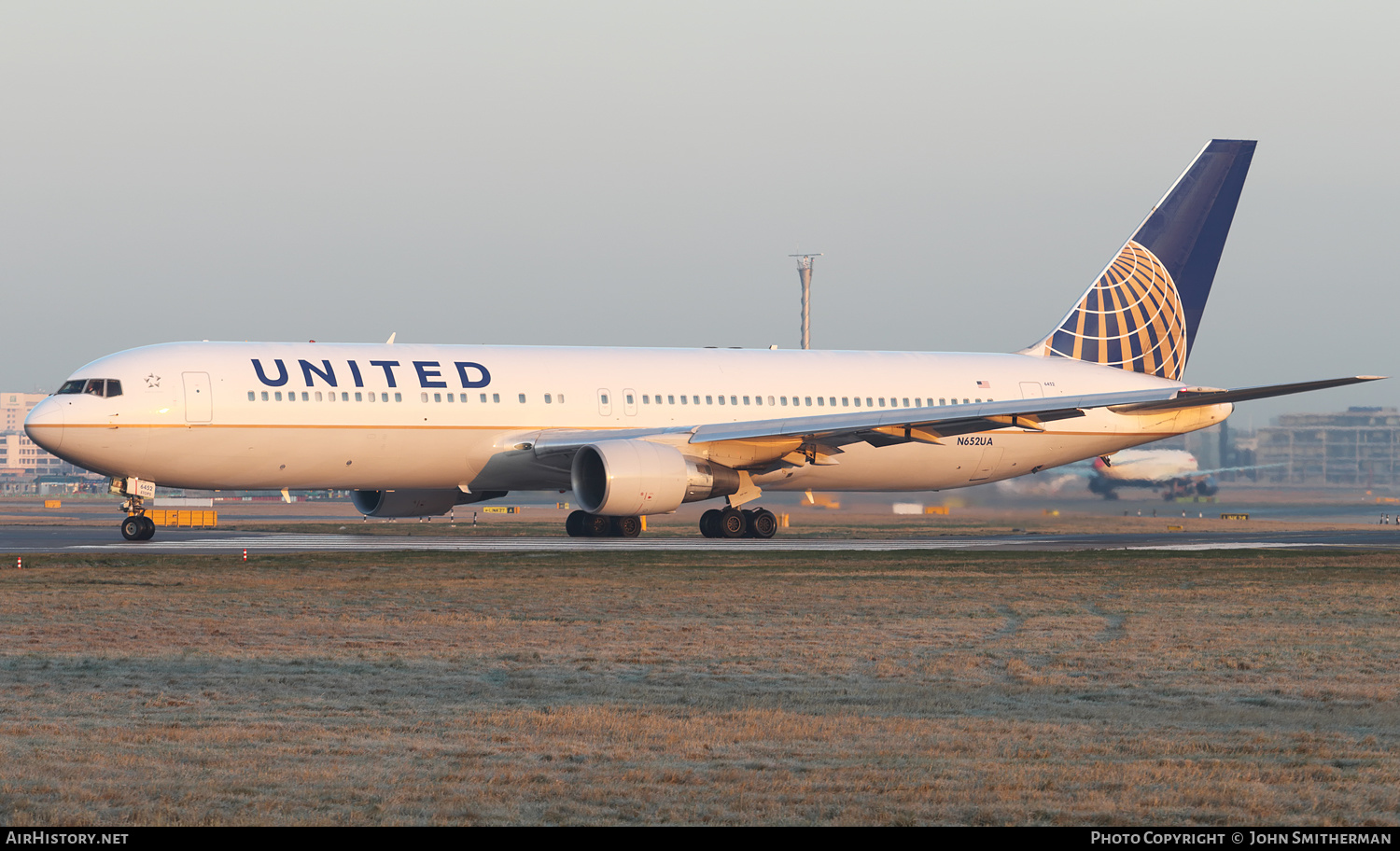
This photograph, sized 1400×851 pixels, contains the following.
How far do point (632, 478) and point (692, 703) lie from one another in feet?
66.2

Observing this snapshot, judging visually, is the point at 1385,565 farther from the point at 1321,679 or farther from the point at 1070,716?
the point at 1070,716

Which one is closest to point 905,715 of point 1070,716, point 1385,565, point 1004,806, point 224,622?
point 1070,716

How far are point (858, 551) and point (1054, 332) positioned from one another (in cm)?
1487

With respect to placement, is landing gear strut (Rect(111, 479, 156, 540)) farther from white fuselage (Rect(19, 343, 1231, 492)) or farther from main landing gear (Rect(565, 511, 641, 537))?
main landing gear (Rect(565, 511, 641, 537))

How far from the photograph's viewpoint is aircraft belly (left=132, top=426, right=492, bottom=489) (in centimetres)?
3045

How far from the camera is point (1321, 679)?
39.2 ft

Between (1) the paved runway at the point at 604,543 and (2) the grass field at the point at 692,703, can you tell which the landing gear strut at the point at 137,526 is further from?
(2) the grass field at the point at 692,703

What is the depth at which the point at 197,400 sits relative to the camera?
99.5ft

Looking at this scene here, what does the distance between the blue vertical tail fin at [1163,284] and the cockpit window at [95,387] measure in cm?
2334

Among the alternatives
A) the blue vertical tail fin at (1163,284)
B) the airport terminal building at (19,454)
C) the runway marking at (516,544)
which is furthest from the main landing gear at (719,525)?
the airport terminal building at (19,454)

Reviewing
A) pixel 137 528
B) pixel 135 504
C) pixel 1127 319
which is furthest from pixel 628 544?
pixel 1127 319

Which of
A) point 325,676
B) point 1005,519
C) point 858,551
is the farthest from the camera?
point 1005,519

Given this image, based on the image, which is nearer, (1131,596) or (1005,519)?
(1131,596)

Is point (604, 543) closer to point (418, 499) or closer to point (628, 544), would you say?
point (628, 544)
